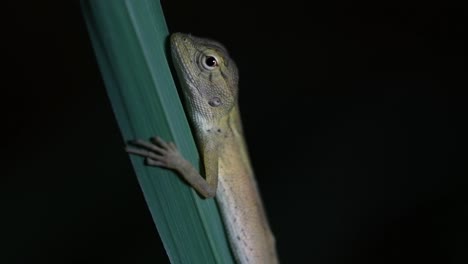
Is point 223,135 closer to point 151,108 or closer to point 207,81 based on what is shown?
point 207,81

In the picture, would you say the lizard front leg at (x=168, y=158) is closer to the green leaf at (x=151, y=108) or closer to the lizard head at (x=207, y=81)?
the green leaf at (x=151, y=108)

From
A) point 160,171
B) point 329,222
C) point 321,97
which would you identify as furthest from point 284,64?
point 160,171

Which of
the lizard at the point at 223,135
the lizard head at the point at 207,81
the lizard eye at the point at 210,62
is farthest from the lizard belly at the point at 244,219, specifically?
the lizard eye at the point at 210,62

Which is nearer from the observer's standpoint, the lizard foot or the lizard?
the lizard foot

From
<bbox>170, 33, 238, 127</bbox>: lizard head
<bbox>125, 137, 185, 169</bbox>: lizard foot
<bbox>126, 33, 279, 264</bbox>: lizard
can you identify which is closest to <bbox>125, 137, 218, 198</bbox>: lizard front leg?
<bbox>125, 137, 185, 169</bbox>: lizard foot

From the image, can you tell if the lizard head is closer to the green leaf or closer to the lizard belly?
the lizard belly

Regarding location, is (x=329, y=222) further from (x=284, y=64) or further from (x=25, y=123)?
(x=25, y=123)

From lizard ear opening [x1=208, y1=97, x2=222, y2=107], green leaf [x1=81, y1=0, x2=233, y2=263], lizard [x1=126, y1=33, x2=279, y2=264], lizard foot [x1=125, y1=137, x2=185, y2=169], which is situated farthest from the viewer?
lizard ear opening [x1=208, y1=97, x2=222, y2=107]

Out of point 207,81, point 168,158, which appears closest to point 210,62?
point 207,81
